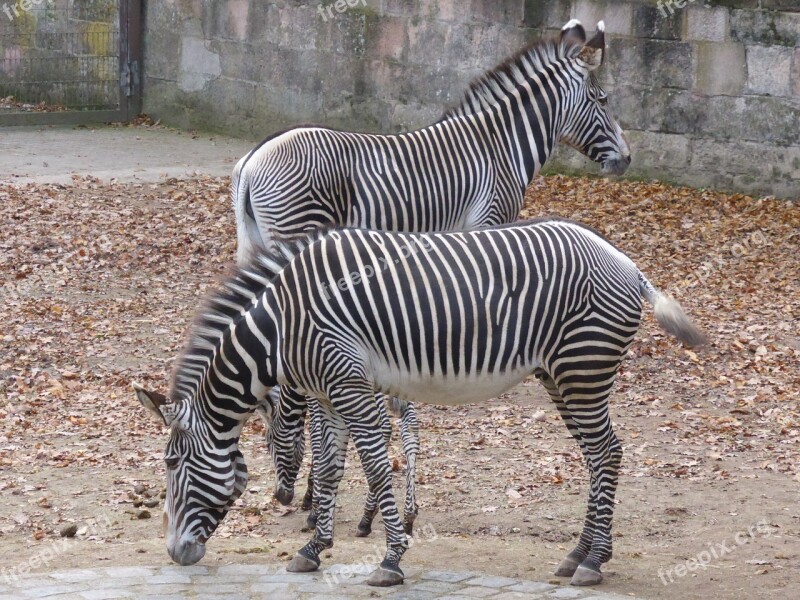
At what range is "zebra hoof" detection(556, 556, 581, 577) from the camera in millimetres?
5688

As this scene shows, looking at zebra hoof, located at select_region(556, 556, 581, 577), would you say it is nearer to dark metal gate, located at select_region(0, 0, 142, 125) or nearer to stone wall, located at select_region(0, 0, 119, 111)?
dark metal gate, located at select_region(0, 0, 142, 125)

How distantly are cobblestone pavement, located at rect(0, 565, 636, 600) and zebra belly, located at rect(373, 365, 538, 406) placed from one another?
0.82 m

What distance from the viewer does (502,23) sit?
14305mm

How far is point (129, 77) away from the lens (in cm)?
1775

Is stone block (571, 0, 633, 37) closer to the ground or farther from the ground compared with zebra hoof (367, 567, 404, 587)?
farther from the ground

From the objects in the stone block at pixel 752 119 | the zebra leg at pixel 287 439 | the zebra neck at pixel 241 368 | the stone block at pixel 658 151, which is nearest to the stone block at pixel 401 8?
the stone block at pixel 658 151

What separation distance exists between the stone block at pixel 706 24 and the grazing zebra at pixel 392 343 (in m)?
8.07

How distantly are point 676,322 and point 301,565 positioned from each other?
82.7 inches

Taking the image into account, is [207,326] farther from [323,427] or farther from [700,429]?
[700,429]

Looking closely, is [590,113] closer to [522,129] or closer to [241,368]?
[522,129]

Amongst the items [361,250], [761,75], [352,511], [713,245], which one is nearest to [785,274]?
[713,245]

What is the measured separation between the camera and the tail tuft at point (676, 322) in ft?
18.7

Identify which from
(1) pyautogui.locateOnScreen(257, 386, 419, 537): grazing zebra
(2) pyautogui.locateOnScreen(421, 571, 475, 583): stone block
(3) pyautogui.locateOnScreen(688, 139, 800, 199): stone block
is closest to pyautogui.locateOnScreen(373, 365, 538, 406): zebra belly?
(1) pyautogui.locateOnScreen(257, 386, 419, 537): grazing zebra

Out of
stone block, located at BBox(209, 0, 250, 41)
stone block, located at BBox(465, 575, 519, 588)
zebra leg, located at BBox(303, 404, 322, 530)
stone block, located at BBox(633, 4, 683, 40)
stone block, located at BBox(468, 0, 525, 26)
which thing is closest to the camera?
stone block, located at BBox(465, 575, 519, 588)
